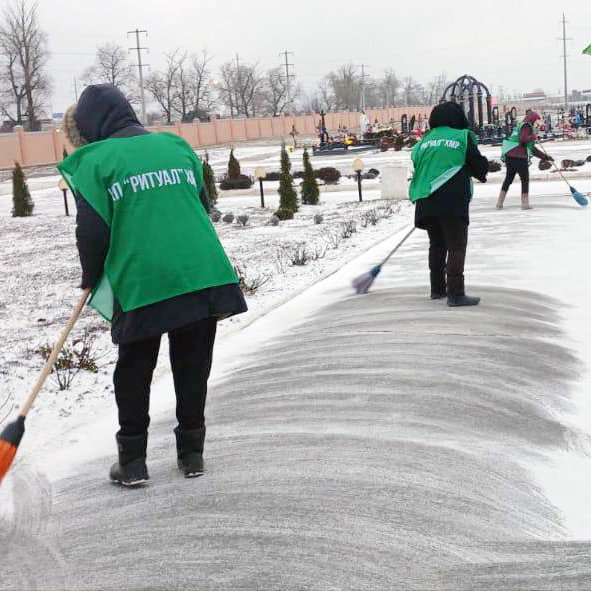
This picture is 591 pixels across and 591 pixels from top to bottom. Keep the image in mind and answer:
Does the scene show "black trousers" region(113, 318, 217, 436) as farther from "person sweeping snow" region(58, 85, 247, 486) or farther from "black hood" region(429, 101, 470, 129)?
"black hood" region(429, 101, 470, 129)

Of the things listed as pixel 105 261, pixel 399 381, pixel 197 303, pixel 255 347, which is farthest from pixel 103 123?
pixel 255 347

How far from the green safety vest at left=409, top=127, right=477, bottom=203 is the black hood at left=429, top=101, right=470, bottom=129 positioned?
1.7 inches

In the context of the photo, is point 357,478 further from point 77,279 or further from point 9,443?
point 77,279

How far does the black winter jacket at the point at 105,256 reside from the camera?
3.39m

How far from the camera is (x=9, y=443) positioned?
133 inches

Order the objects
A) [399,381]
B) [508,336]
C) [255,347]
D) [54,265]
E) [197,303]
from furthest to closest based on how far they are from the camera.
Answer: [54,265]
[255,347]
[508,336]
[399,381]
[197,303]

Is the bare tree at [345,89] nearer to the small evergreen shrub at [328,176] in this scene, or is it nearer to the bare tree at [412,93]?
the bare tree at [412,93]

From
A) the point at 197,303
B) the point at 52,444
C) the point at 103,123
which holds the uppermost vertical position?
the point at 103,123

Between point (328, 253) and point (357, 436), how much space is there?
727cm

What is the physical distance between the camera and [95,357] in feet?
20.5

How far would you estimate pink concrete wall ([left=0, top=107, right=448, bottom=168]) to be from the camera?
172 ft

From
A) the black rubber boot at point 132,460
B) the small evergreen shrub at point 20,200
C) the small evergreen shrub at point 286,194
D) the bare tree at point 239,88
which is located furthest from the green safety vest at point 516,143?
the bare tree at point 239,88

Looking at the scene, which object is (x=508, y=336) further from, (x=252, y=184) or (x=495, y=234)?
(x=252, y=184)

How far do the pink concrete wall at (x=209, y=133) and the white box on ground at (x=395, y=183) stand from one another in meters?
28.6
